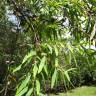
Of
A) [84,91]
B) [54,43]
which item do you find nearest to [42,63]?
[54,43]

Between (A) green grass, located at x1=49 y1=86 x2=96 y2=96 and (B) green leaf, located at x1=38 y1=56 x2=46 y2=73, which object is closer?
(B) green leaf, located at x1=38 y1=56 x2=46 y2=73

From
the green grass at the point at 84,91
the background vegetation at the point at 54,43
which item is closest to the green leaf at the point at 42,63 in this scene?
the background vegetation at the point at 54,43

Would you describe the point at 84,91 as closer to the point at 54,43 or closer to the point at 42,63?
the point at 54,43

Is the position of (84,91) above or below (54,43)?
below

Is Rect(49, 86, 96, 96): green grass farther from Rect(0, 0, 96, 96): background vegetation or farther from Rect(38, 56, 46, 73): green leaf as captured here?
Rect(38, 56, 46, 73): green leaf

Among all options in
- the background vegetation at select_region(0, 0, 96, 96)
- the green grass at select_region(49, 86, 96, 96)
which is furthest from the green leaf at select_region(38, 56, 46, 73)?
the green grass at select_region(49, 86, 96, 96)

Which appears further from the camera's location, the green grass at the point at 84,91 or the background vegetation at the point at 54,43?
the green grass at the point at 84,91

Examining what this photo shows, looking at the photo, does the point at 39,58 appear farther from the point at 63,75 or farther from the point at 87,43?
the point at 87,43

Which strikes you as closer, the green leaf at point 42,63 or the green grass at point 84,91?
the green leaf at point 42,63

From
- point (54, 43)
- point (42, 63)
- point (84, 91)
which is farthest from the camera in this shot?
point (84, 91)

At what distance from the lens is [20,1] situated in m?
2.29

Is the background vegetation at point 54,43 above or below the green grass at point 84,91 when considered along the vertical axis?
above

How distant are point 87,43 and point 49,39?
21cm

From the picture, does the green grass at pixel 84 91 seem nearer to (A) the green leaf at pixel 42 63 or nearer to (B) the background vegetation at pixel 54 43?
(B) the background vegetation at pixel 54 43
